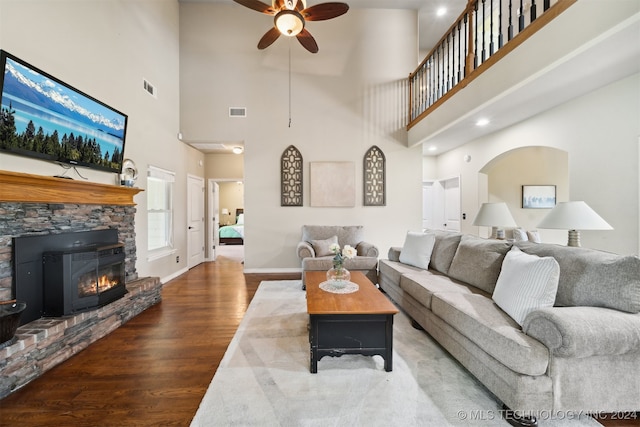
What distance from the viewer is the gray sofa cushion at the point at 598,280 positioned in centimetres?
158

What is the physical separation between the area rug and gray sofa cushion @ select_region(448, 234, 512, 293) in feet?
2.46

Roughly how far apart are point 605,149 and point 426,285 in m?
2.70

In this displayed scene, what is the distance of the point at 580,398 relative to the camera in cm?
147

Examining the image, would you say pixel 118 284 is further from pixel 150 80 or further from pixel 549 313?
pixel 549 313

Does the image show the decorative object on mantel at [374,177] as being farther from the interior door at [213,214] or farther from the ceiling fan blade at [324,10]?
the interior door at [213,214]

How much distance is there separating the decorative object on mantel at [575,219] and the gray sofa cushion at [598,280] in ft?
1.95

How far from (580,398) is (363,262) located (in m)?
2.72

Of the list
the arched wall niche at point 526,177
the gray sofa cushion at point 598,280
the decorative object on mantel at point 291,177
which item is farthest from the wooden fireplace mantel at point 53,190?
the arched wall niche at point 526,177

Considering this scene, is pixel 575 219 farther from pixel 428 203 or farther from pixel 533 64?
pixel 428 203

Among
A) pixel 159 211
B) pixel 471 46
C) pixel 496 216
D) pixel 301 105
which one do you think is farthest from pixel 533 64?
pixel 159 211

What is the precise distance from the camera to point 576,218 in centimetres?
248

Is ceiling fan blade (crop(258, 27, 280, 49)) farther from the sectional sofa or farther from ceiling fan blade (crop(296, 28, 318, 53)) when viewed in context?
the sectional sofa

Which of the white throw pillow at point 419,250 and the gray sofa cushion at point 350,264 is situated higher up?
the white throw pillow at point 419,250

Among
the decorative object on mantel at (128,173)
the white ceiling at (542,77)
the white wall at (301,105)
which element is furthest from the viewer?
the white wall at (301,105)
